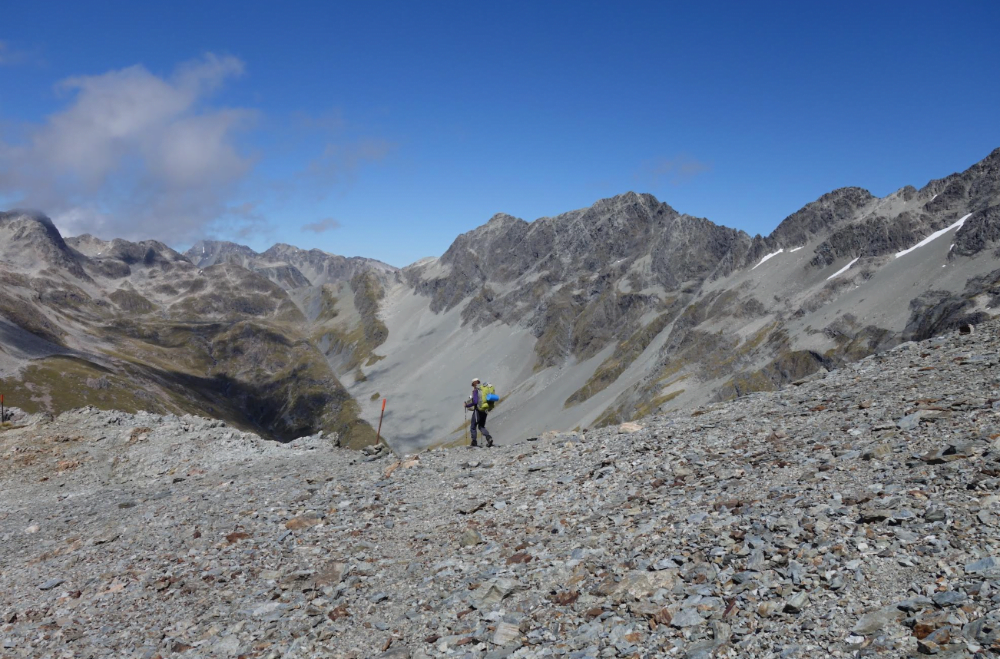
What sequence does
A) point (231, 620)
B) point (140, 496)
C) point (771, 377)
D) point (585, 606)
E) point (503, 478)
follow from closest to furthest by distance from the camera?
1. point (585, 606)
2. point (231, 620)
3. point (503, 478)
4. point (140, 496)
5. point (771, 377)

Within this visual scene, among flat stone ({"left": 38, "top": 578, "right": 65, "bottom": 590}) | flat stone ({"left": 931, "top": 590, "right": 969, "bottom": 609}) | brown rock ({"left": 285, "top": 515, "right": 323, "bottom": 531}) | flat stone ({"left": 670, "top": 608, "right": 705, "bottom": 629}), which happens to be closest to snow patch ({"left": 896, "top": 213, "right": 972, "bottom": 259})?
brown rock ({"left": 285, "top": 515, "right": 323, "bottom": 531})

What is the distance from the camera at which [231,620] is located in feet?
45.0

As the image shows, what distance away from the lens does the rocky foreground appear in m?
9.50

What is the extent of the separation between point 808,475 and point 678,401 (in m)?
116

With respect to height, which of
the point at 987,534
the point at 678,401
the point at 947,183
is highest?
the point at 947,183

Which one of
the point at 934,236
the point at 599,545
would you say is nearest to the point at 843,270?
the point at 934,236

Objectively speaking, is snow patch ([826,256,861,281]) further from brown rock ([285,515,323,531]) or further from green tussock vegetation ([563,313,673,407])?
brown rock ([285,515,323,531])

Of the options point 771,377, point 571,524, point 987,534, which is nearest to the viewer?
point 987,534

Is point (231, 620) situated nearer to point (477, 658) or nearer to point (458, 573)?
point (458, 573)

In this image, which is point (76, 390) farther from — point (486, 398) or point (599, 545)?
point (599, 545)

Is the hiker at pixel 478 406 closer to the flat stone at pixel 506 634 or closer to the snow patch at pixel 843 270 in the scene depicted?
the flat stone at pixel 506 634

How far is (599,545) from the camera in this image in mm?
13641

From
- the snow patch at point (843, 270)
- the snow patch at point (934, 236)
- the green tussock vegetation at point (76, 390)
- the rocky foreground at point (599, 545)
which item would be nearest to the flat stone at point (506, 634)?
the rocky foreground at point (599, 545)

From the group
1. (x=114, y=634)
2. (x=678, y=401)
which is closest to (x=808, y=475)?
(x=114, y=634)
